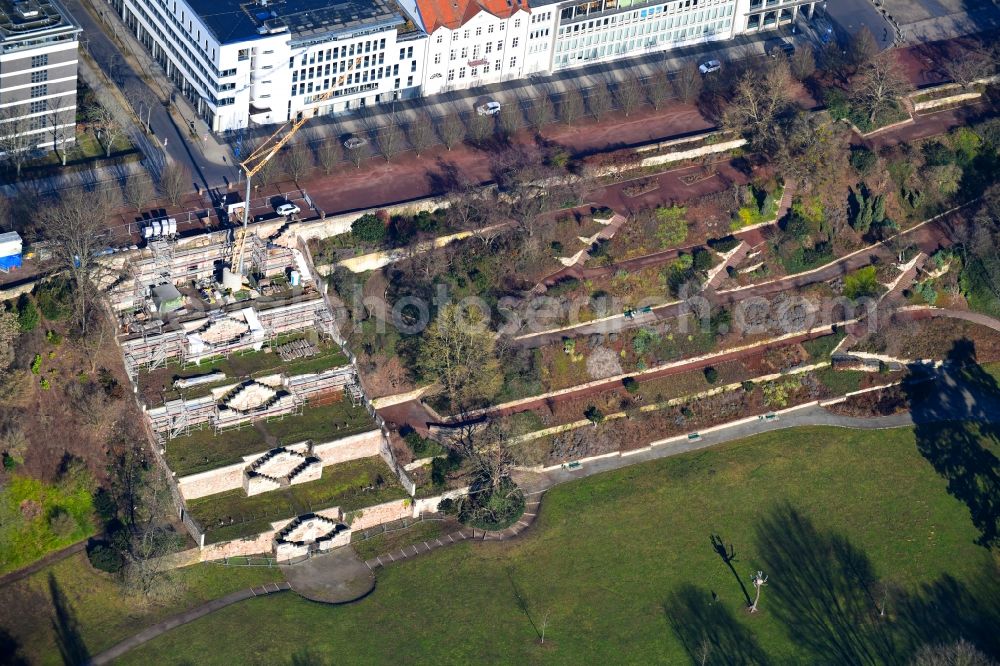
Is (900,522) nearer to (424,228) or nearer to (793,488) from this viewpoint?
(793,488)

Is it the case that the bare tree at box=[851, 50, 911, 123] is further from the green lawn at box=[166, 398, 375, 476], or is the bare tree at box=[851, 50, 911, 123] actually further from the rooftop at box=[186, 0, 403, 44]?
the green lawn at box=[166, 398, 375, 476]

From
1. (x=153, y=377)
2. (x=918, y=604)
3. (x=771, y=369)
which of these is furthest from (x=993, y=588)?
(x=153, y=377)

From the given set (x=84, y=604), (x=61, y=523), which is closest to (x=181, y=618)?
(x=84, y=604)

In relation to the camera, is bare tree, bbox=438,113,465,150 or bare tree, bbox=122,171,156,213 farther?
bare tree, bbox=438,113,465,150

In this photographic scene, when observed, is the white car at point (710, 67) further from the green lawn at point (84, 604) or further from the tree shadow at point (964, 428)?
the green lawn at point (84, 604)

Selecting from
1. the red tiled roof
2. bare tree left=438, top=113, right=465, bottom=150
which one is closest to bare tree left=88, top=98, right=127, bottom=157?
bare tree left=438, top=113, right=465, bottom=150

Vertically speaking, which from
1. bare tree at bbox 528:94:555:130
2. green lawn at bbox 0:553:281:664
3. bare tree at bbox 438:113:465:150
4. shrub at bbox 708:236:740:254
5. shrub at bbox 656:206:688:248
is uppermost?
bare tree at bbox 528:94:555:130

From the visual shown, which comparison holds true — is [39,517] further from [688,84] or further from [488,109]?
[688,84]
